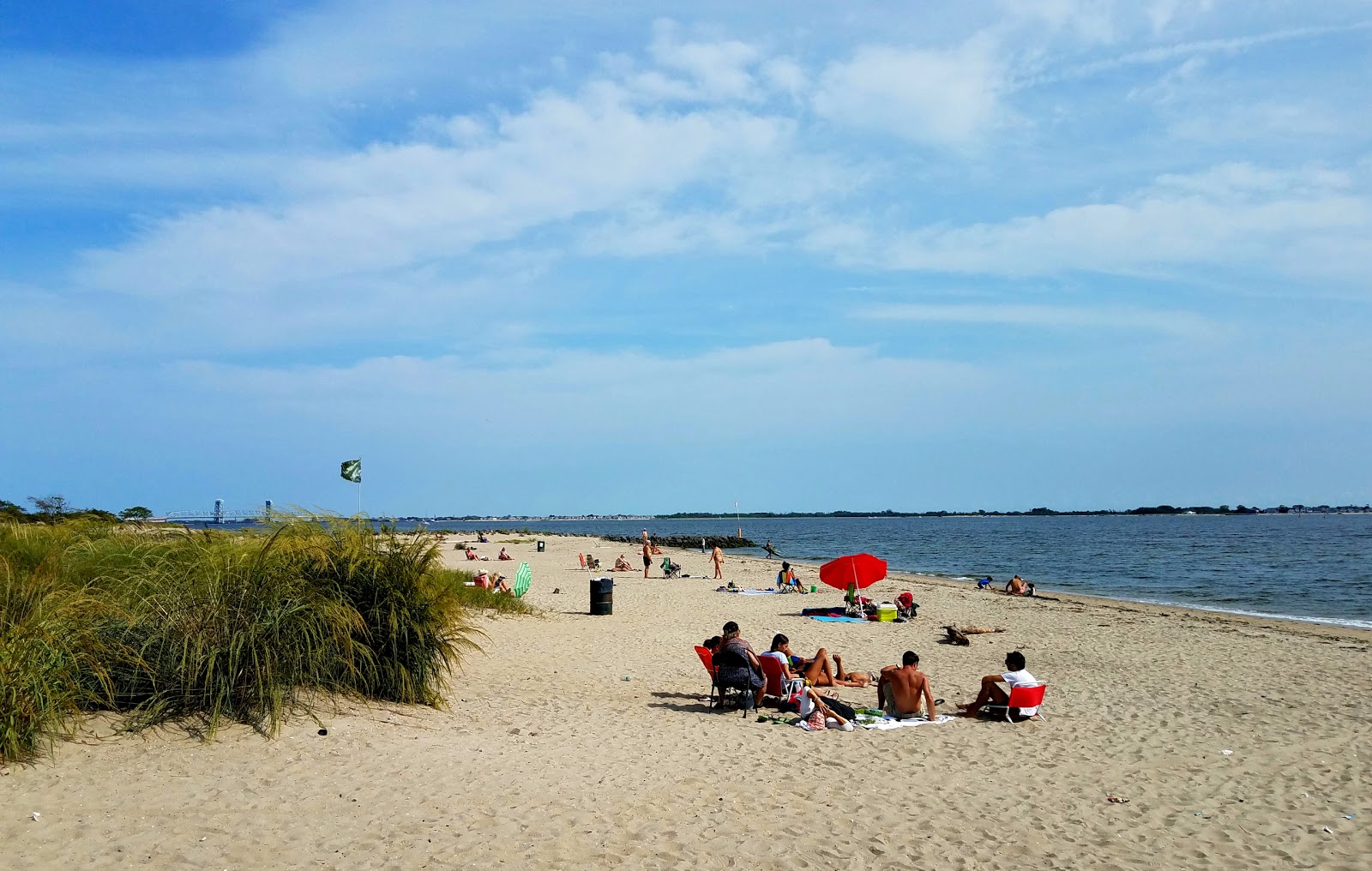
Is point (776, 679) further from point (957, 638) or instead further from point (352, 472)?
point (352, 472)

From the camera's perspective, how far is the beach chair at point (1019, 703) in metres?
9.14

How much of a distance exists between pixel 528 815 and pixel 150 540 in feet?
18.8

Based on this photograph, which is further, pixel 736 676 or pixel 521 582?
pixel 521 582

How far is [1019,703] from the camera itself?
361 inches

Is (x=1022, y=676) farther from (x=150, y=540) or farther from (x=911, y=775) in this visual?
(x=150, y=540)

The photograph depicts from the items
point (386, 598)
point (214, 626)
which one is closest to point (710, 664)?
point (386, 598)

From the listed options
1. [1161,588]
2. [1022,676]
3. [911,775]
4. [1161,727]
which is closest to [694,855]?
[911,775]

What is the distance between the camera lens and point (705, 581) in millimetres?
29375

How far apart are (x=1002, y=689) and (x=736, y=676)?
2.74m

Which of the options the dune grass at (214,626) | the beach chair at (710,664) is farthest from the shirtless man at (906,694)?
the dune grass at (214,626)

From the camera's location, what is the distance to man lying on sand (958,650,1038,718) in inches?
362

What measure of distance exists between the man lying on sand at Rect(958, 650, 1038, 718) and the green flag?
43.0 feet

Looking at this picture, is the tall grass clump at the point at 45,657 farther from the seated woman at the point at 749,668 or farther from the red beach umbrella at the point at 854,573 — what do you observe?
the red beach umbrella at the point at 854,573

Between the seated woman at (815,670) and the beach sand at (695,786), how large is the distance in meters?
0.95
